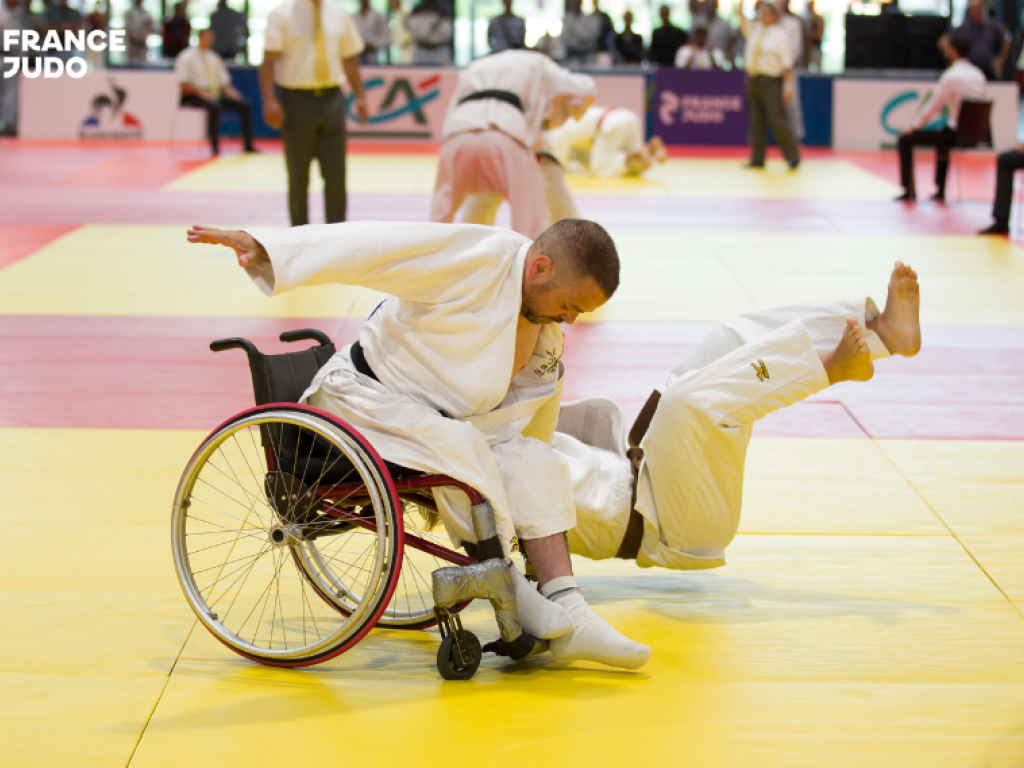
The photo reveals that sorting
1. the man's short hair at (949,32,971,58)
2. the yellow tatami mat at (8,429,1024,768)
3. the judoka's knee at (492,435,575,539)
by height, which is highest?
the man's short hair at (949,32,971,58)

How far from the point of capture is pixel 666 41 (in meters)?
17.0

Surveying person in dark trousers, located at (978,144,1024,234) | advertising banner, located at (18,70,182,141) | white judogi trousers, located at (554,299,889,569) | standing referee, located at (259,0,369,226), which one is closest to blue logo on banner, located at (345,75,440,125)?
advertising banner, located at (18,70,182,141)

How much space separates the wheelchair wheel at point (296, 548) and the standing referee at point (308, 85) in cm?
528

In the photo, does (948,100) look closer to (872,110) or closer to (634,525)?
(872,110)

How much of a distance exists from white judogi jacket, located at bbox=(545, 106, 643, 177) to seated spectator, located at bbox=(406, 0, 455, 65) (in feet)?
15.0

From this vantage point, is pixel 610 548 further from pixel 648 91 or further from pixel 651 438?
pixel 648 91

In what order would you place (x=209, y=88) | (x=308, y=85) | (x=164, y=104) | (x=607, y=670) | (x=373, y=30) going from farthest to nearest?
(x=373, y=30)
(x=164, y=104)
(x=209, y=88)
(x=308, y=85)
(x=607, y=670)

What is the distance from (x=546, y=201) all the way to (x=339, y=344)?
2034 mm

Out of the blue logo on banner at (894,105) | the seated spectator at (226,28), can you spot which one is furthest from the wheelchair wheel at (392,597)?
the seated spectator at (226,28)

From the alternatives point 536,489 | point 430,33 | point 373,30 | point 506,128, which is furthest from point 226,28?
point 536,489

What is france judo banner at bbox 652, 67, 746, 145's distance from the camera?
53.6ft

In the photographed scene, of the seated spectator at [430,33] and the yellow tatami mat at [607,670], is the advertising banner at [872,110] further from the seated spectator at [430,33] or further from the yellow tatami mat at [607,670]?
the yellow tatami mat at [607,670]

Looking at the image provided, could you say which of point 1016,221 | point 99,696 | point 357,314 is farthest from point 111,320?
point 1016,221

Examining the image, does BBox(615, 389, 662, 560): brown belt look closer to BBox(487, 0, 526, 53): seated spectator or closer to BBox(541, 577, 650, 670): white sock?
BBox(541, 577, 650, 670): white sock
